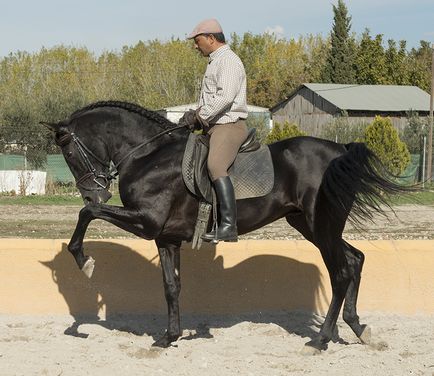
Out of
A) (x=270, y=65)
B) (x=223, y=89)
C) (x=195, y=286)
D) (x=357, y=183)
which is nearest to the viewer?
(x=223, y=89)

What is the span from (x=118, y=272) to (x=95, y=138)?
1675 mm

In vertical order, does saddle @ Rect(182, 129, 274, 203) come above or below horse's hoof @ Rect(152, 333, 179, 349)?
above

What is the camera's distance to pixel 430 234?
15.5 m

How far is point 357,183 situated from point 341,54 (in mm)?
61975

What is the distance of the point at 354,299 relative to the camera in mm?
6809

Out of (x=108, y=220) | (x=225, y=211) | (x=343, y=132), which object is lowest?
(x=343, y=132)

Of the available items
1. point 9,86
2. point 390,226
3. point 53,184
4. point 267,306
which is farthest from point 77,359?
point 9,86

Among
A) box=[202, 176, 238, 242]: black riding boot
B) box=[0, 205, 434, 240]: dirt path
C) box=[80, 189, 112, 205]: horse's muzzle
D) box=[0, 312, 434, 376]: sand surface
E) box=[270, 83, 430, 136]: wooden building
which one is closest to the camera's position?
box=[0, 312, 434, 376]: sand surface

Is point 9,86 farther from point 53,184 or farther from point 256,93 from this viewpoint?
point 53,184

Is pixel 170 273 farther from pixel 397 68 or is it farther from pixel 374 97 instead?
pixel 397 68

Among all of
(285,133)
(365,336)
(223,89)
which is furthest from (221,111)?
(285,133)

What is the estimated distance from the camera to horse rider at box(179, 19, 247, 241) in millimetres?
6469

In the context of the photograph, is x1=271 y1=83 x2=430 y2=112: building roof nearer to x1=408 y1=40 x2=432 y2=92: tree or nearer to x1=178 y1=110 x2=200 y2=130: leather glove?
x1=408 y1=40 x2=432 y2=92: tree

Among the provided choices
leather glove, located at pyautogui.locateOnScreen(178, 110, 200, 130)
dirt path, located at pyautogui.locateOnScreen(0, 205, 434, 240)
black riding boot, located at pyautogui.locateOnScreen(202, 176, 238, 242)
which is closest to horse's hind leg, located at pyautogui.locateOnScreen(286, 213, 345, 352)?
Answer: black riding boot, located at pyautogui.locateOnScreen(202, 176, 238, 242)
